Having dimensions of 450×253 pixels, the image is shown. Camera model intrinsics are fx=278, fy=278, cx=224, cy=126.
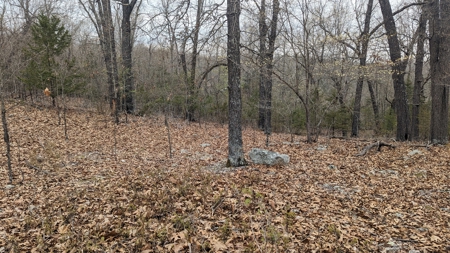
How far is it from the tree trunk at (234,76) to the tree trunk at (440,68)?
22.5 ft

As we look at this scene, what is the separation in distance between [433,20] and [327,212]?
8616 millimetres

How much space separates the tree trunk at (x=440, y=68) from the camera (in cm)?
879

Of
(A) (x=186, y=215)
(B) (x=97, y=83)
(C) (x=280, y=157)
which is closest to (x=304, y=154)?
(C) (x=280, y=157)

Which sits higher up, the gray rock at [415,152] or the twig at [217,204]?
the gray rock at [415,152]

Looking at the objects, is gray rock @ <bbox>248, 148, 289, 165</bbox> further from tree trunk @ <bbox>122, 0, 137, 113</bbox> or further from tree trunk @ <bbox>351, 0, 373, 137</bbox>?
tree trunk @ <bbox>122, 0, 137, 113</bbox>

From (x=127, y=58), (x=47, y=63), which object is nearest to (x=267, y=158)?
(x=127, y=58)

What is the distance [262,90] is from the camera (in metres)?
14.5

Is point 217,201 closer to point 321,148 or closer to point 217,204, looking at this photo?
point 217,204

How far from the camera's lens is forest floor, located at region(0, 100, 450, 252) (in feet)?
11.1

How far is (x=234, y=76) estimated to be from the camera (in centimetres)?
657

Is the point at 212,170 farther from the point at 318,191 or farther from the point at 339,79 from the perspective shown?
the point at 339,79

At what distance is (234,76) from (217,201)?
322cm

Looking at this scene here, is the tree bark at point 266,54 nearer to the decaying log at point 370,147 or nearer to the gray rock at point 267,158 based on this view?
the gray rock at point 267,158

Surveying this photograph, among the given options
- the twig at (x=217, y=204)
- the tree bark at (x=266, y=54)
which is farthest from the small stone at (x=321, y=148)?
the twig at (x=217, y=204)
